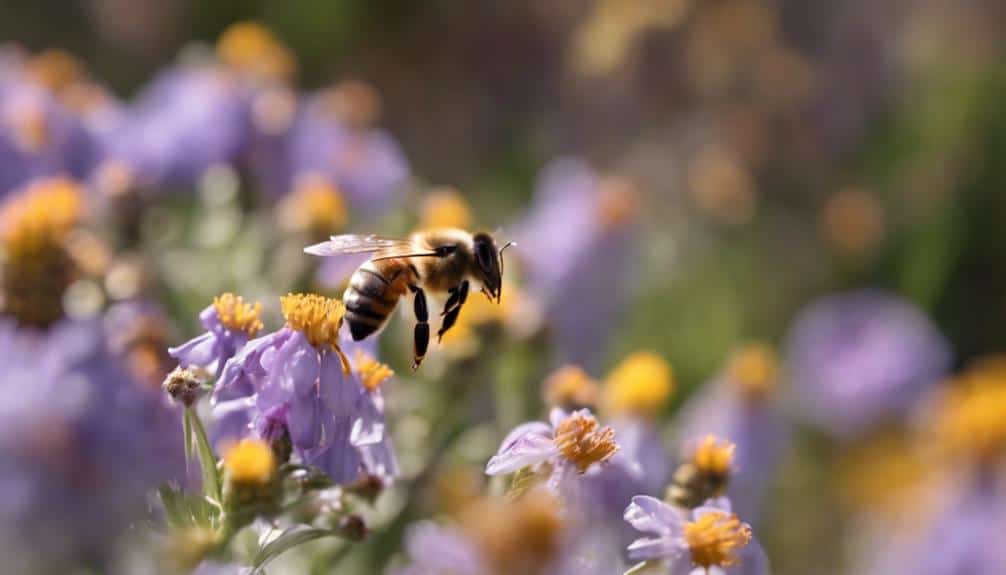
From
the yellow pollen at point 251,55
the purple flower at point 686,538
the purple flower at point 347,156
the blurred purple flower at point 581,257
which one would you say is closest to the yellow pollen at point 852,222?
the blurred purple flower at point 581,257

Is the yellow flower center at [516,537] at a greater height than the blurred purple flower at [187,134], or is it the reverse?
the blurred purple flower at [187,134]

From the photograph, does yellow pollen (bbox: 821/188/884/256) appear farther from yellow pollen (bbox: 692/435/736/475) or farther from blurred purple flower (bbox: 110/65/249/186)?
yellow pollen (bbox: 692/435/736/475)

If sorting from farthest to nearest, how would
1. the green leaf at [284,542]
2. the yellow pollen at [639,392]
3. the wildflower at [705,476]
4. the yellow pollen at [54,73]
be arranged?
1. the yellow pollen at [54,73]
2. the yellow pollen at [639,392]
3. the wildflower at [705,476]
4. the green leaf at [284,542]

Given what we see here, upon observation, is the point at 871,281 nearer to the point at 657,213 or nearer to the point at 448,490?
the point at 657,213

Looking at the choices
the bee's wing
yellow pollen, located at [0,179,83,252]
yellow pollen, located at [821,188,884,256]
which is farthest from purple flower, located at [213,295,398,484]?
yellow pollen, located at [821,188,884,256]

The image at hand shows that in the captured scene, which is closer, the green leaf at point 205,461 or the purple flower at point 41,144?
the green leaf at point 205,461

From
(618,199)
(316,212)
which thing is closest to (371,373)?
(316,212)

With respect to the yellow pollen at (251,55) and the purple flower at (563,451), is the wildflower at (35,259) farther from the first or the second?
the yellow pollen at (251,55)

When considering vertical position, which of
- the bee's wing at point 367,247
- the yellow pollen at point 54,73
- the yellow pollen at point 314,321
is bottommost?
the yellow pollen at point 314,321
